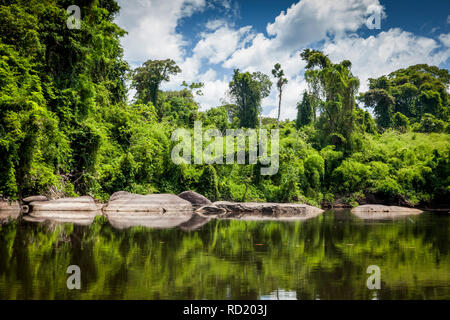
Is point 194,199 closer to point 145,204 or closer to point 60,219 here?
point 145,204

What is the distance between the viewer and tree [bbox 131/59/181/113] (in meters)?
28.7

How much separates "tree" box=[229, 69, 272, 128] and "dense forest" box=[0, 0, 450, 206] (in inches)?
208

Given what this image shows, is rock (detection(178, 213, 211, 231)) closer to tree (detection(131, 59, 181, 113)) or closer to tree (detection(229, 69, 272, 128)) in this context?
tree (detection(131, 59, 181, 113))

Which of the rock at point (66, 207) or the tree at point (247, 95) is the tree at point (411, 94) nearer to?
the tree at point (247, 95)

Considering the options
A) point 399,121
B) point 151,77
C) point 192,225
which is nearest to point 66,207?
point 192,225

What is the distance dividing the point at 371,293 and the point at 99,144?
572 inches

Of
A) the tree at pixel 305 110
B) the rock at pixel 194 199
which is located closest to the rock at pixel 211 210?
the rock at pixel 194 199

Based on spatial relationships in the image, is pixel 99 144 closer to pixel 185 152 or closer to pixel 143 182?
pixel 143 182

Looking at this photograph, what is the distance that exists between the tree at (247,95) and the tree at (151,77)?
9.08 m

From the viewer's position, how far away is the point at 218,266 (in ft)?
13.0

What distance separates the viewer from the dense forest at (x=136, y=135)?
12.1 meters

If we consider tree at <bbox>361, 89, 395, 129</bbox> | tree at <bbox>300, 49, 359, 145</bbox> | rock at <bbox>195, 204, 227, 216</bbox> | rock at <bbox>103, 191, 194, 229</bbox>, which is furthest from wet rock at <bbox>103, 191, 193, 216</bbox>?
tree at <bbox>361, 89, 395, 129</bbox>
